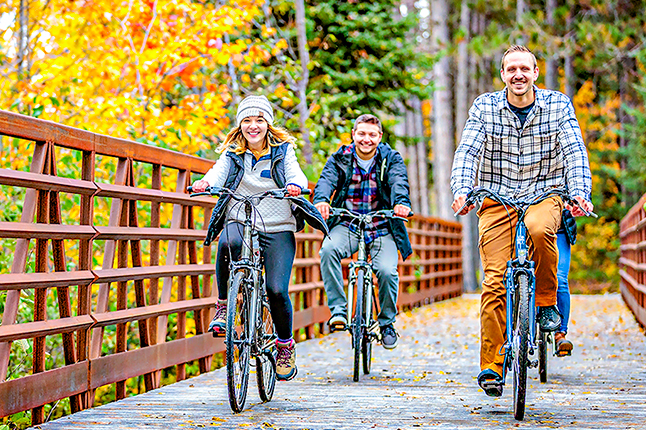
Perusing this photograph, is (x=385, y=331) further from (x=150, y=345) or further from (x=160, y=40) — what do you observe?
(x=160, y=40)

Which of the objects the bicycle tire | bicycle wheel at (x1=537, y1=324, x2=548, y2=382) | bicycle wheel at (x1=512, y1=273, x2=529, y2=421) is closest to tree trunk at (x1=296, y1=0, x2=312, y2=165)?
the bicycle tire

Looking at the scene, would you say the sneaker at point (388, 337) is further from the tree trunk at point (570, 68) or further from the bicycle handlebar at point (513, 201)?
the tree trunk at point (570, 68)

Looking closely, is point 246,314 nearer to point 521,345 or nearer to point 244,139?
point 244,139

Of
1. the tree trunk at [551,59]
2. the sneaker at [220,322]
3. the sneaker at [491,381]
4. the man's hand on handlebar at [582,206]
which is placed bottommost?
the sneaker at [491,381]

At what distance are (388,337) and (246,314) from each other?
169 cm

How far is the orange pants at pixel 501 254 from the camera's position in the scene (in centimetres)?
476

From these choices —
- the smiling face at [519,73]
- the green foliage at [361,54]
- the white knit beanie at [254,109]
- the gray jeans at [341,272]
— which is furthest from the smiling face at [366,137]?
the green foliage at [361,54]

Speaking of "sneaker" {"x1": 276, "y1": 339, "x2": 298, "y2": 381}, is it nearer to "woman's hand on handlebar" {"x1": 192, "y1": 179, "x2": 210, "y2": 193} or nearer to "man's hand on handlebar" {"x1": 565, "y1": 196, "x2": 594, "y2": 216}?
"woman's hand on handlebar" {"x1": 192, "y1": 179, "x2": 210, "y2": 193}

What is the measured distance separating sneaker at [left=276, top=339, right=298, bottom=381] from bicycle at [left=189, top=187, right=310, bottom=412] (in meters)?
0.17

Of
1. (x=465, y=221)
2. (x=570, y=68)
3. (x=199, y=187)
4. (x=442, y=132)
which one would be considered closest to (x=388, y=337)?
(x=199, y=187)

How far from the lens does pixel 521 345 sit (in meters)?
4.39

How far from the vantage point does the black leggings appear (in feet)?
16.4

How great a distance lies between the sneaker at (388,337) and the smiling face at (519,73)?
6.85ft

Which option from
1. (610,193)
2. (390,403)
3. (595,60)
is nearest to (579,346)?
(390,403)
